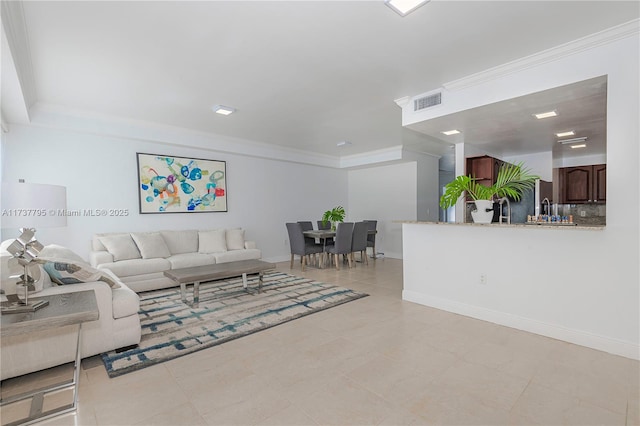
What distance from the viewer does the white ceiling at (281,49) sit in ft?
7.27

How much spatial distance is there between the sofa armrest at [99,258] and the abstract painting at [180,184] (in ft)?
3.23

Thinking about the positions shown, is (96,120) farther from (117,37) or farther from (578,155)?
(578,155)

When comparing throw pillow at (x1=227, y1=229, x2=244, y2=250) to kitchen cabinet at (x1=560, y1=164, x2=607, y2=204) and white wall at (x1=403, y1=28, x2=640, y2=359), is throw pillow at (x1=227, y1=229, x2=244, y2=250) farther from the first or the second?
kitchen cabinet at (x1=560, y1=164, x2=607, y2=204)

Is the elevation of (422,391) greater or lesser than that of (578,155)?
lesser

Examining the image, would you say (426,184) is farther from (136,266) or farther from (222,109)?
(136,266)

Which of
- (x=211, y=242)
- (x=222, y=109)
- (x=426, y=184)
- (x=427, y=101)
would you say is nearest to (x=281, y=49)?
(x=222, y=109)

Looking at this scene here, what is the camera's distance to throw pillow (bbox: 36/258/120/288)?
2.41 metres

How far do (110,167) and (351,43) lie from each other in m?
4.30

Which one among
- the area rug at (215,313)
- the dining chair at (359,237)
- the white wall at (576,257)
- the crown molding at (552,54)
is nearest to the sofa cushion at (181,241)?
the area rug at (215,313)

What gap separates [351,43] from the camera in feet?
8.59

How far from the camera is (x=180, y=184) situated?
220 inches

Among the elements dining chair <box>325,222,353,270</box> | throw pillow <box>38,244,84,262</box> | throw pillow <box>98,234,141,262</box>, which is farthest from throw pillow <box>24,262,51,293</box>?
dining chair <box>325,222,353,270</box>

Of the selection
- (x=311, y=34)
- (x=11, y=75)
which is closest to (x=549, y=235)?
(x=311, y=34)

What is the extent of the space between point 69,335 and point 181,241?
317 cm
